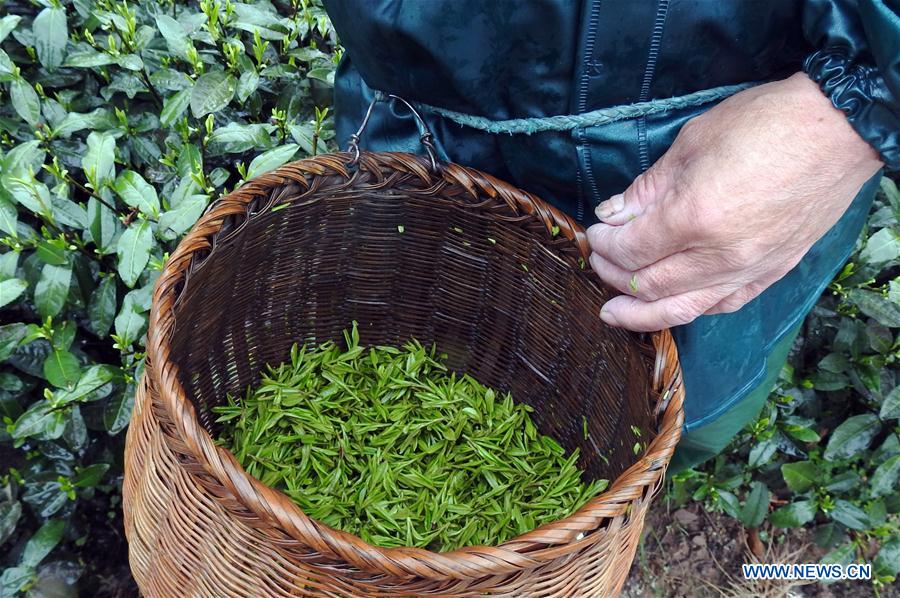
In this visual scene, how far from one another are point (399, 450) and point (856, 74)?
825 millimetres

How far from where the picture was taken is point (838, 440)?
1.41m

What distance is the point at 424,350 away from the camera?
1.29 metres

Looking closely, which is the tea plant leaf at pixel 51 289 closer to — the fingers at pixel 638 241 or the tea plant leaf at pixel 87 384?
the tea plant leaf at pixel 87 384

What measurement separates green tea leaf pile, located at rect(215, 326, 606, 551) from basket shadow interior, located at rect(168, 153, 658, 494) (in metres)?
0.04

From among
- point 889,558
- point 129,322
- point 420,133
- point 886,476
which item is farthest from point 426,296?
point 889,558

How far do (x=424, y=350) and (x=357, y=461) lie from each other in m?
0.25

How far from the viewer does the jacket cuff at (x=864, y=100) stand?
A: 653 millimetres

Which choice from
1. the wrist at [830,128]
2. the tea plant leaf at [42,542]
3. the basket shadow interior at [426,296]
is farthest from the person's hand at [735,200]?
the tea plant leaf at [42,542]

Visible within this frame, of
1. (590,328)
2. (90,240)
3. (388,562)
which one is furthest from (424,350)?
(388,562)

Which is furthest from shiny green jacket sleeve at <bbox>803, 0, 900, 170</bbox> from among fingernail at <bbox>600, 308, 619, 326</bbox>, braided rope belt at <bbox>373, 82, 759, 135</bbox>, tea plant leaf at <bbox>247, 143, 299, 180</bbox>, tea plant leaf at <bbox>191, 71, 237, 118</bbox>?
tea plant leaf at <bbox>191, 71, 237, 118</bbox>

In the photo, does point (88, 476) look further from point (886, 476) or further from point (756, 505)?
point (886, 476)

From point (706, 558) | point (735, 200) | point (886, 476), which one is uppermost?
point (735, 200)

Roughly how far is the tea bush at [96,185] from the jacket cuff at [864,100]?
2.45 ft

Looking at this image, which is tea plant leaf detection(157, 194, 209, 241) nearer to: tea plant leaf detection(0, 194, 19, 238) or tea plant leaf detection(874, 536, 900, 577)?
tea plant leaf detection(0, 194, 19, 238)
